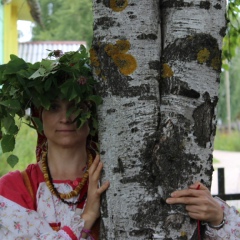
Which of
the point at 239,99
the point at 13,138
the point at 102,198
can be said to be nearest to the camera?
the point at 102,198

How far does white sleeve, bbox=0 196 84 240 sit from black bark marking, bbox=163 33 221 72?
31.1 inches

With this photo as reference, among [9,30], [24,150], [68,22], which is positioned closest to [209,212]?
[24,150]

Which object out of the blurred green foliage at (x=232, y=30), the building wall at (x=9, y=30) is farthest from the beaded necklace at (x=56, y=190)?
the building wall at (x=9, y=30)

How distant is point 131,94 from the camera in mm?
2293

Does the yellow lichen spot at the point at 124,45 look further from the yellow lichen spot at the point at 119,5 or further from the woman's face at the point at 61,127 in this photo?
the woman's face at the point at 61,127

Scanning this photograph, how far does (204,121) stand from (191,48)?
10.9 inches

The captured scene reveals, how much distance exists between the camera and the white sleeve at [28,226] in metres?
2.50

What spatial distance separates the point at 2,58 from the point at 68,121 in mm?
10268

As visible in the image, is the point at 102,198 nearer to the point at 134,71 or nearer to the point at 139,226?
the point at 139,226

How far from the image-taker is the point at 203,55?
229 cm

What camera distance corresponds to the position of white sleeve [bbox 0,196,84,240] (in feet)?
8.20

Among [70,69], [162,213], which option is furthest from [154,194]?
[70,69]

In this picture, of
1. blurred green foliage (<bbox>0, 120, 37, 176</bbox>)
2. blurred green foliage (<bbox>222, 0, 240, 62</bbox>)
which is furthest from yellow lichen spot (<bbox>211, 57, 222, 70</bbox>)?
blurred green foliage (<bbox>0, 120, 37, 176</bbox>)

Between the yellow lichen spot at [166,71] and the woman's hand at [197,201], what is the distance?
1.38 feet
